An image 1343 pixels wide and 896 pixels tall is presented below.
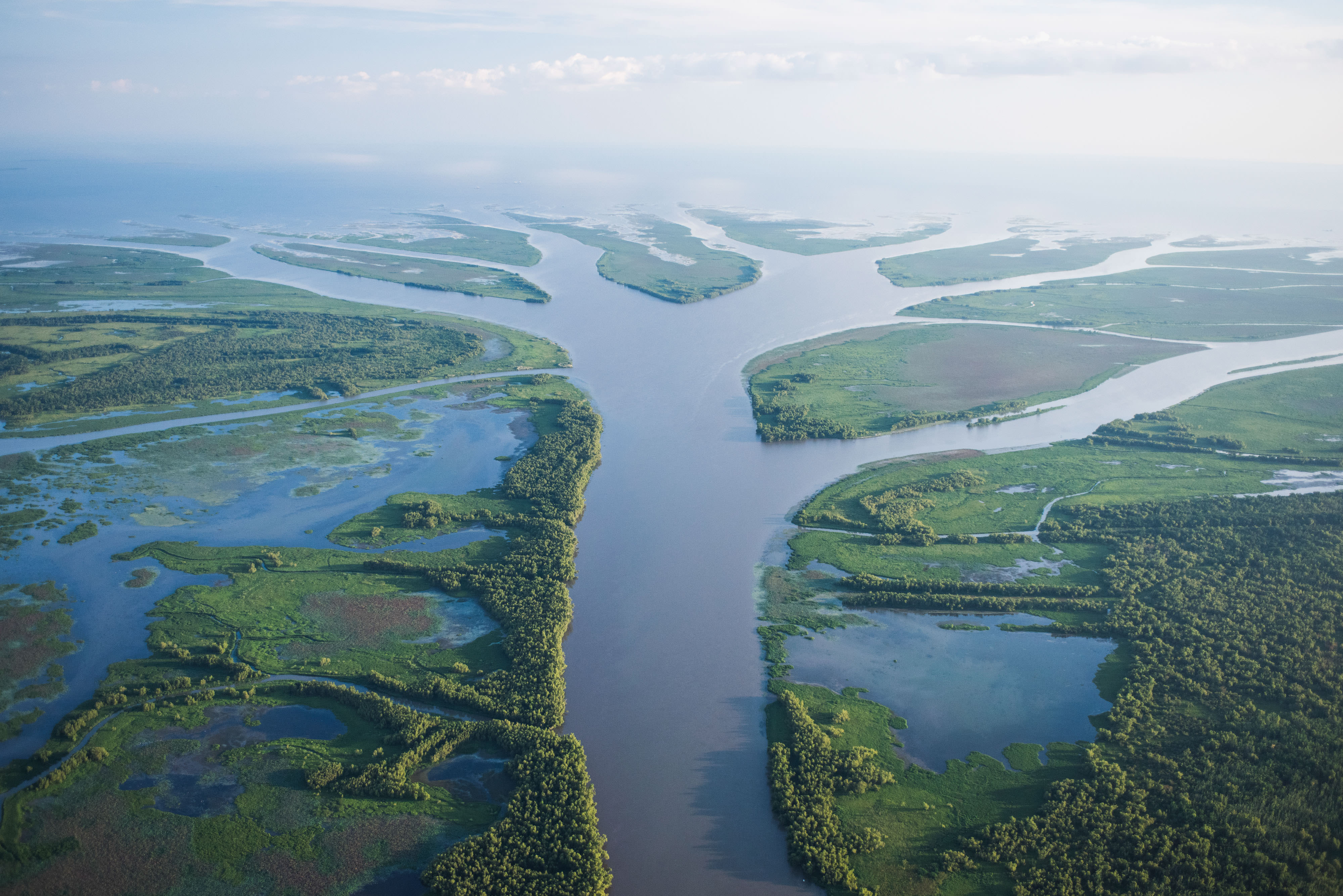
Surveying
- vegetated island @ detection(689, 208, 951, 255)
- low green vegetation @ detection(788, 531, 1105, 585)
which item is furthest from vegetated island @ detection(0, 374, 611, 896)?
vegetated island @ detection(689, 208, 951, 255)

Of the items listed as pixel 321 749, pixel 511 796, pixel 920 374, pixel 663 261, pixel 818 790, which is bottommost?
pixel 511 796

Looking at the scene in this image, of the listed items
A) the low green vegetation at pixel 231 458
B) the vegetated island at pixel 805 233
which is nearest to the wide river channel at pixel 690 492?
the low green vegetation at pixel 231 458

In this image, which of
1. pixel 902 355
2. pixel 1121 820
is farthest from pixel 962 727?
pixel 902 355

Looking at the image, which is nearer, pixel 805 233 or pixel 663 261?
pixel 663 261

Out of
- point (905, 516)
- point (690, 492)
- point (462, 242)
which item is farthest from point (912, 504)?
point (462, 242)

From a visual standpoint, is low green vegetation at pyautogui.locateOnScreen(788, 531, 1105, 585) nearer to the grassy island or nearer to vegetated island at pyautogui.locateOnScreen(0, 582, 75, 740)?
vegetated island at pyautogui.locateOnScreen(0, 582, 75, 740)

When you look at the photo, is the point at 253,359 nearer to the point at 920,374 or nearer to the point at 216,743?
the point at 216,743

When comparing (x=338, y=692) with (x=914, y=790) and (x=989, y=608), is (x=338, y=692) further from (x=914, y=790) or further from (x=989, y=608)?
(x=989, y=608)

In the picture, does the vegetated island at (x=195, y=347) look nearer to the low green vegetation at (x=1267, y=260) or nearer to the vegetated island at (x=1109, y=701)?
the vegetated island at (x=1109, y=701)
